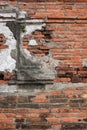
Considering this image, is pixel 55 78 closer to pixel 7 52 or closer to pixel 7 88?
pixel 7 88

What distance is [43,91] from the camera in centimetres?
516

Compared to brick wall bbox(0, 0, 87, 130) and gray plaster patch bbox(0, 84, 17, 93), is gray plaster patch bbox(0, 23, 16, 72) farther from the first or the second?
gray plaster patch bbox(0, 84, 17, 93)

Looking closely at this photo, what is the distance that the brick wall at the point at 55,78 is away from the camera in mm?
4930

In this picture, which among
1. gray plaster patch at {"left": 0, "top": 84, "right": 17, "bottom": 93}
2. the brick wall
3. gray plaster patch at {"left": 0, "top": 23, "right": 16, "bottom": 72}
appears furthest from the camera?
gray plaster patch at {"left": 0, "top": 23, "right": 16, "bottom": 72}

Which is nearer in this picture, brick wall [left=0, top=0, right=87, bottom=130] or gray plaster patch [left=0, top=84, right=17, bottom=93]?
brick wall [left=0, top=0, right=87, bottom=130]

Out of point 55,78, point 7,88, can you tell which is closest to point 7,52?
point 7,88

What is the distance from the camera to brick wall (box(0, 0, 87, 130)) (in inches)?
194

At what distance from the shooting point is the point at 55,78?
17.2ft

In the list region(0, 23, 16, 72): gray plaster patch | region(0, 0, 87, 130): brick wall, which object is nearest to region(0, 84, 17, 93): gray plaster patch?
region(0, 0, 87, 130): brick wall

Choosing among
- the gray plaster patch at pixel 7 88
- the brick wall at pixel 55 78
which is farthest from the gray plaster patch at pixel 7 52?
the gray plaster patch at pixel 7 88

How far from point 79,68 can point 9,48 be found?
1081 mm

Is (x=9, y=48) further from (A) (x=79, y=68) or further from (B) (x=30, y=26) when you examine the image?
(A) (x=79, y=68)

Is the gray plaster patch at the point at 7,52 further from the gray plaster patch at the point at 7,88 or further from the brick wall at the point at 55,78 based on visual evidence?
the gray plaster patch at the point at 7,88

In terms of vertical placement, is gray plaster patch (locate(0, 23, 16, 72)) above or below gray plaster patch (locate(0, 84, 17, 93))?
above
